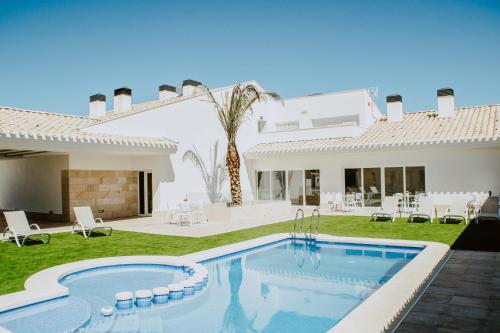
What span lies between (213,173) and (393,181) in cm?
1019

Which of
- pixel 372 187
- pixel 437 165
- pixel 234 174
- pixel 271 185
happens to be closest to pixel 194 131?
pixel 234 174

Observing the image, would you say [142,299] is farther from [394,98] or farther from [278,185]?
[394,98]

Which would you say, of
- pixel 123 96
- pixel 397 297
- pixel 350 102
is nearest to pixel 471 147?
pixel 350 102

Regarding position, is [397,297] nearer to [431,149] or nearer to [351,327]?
[351,327]

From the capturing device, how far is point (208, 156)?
23.7m

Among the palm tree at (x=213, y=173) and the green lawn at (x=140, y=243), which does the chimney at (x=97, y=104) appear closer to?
the palm tree at (x=213, y=173)

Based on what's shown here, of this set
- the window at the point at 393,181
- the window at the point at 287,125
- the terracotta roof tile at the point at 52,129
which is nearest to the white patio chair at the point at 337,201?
the window at the point at 393,181

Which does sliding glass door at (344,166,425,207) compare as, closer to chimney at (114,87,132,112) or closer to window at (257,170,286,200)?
window at (257,170,286,200)

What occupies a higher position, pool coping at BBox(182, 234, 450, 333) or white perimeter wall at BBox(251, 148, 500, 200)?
white perimeter wall at BBox(251, 148, 500, 200)

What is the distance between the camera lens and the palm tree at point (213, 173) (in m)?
22.9

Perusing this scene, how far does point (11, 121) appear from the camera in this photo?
57.6ft

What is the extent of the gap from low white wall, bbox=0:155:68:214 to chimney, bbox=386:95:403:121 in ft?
66.4

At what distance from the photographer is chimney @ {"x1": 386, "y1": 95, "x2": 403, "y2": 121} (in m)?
27.5

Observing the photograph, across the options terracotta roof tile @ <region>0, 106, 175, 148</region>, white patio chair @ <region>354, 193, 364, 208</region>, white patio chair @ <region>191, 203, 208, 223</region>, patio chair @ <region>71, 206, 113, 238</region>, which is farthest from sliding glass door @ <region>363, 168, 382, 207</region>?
patio chair @ <region>71, 206, 113, 238</region>
